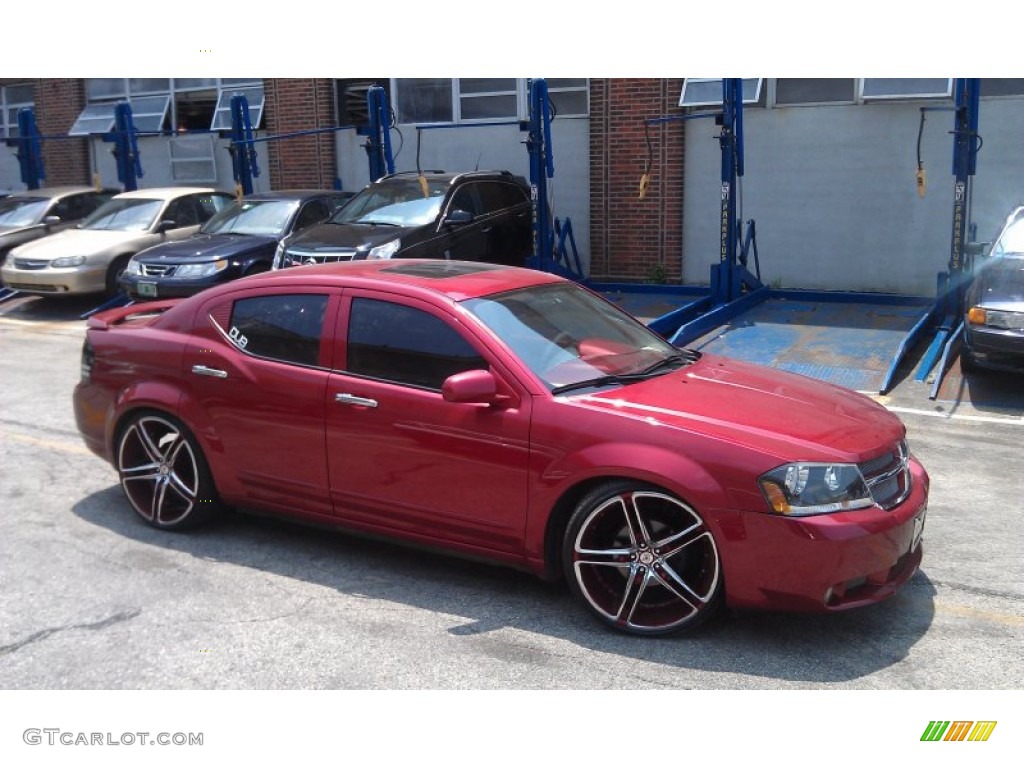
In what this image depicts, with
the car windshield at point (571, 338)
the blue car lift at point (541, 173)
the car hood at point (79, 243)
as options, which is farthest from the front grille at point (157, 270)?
the car windshield at point (571, 338)

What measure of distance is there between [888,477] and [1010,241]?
6.23 metres

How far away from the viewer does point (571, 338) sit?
16.1ft

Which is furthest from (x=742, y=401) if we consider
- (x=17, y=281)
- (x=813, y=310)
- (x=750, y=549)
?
(x=17, y=281)

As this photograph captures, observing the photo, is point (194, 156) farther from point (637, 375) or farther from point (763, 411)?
point (763, 411)

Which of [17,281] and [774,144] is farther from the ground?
[774,144]

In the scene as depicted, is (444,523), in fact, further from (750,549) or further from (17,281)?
(17,281)

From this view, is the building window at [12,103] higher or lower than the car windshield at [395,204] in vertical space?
higher

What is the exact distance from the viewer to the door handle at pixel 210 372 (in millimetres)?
5258

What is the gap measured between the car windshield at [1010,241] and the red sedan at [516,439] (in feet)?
17.4

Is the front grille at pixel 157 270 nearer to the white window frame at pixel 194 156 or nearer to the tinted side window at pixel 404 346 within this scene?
the white window frame at pixel 194 156

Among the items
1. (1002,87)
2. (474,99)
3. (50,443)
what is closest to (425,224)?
(474,99)

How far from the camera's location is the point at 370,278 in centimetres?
507

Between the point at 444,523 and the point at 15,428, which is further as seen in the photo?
the point at 15,428

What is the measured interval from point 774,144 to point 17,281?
10768mm
